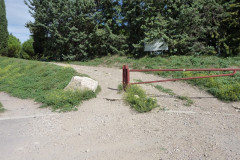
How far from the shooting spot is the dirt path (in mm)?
2641

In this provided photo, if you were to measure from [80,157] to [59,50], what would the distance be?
13.3 m

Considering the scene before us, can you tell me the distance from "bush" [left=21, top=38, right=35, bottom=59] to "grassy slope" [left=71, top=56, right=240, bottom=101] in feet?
39.1

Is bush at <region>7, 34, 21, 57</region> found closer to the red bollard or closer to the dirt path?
the dirt path

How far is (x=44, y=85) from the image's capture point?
265 inches

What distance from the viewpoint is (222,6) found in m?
10.2

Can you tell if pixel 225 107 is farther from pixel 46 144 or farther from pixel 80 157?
pixel 46 144

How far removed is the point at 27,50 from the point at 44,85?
1667cm

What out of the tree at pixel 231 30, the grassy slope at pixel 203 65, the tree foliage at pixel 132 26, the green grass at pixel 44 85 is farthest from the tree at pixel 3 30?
the tree at pixel 231 30

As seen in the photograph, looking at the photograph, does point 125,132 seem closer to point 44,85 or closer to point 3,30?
point 44,85

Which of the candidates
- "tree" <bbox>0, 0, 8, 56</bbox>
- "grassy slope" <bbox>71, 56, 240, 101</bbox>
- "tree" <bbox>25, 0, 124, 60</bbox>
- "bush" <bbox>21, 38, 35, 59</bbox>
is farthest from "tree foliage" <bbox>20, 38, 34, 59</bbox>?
"grassy slope" <bbox>71, 56, 240, 101</bbox>

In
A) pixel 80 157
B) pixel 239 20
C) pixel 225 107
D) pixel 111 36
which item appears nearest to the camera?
pixel 80 157

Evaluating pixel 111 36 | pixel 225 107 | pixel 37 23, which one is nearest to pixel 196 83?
pixel 225 107

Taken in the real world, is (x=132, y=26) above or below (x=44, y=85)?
above

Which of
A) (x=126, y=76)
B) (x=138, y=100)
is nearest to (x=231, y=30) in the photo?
(x=126, y=76)
